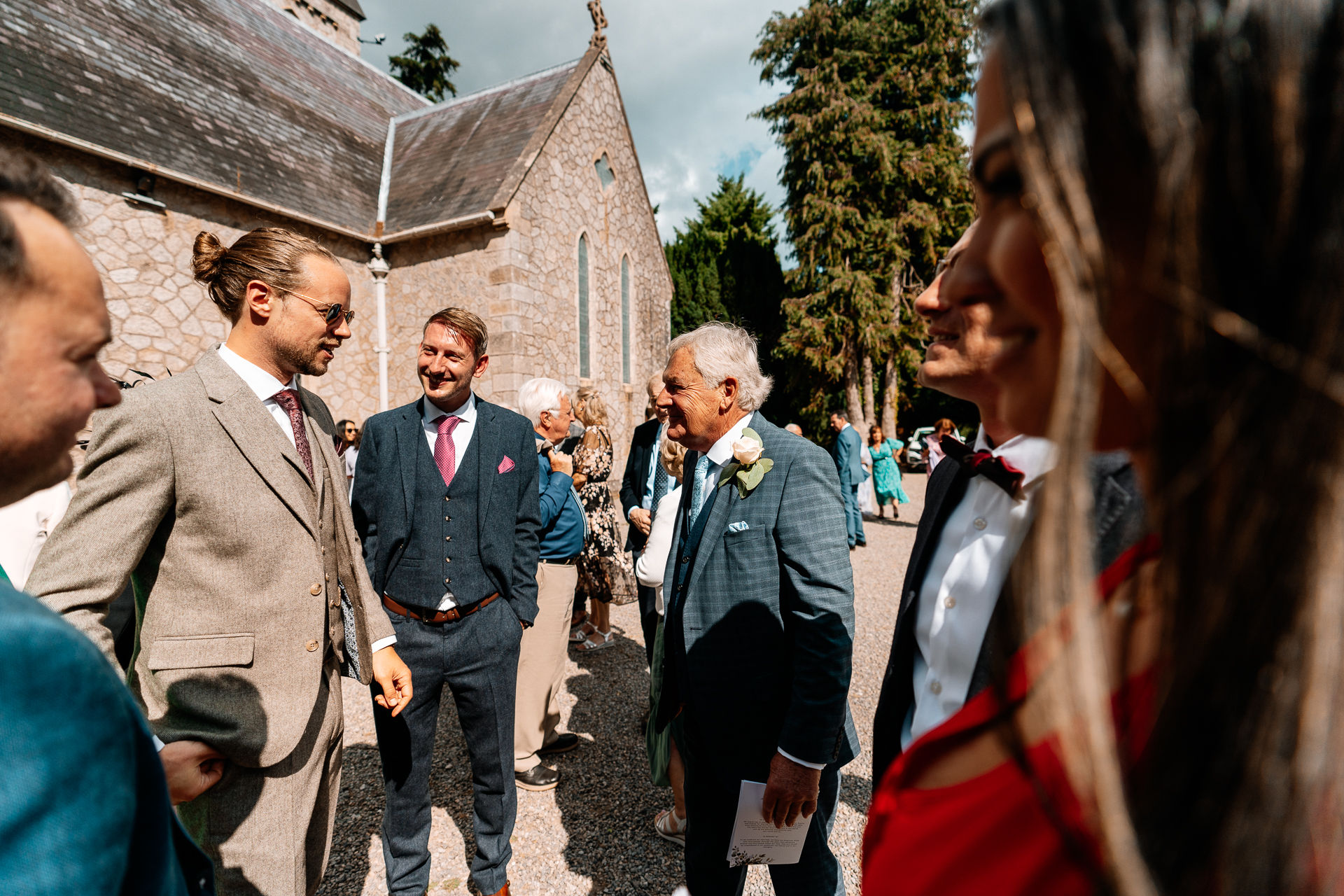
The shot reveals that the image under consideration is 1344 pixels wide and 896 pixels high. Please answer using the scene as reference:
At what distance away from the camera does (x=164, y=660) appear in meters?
1.70

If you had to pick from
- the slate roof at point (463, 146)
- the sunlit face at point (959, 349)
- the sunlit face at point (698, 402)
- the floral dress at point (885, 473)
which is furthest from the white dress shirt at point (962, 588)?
the slate roof at point (463, 146)

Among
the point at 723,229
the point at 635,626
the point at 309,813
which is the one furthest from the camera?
the point at 723,229

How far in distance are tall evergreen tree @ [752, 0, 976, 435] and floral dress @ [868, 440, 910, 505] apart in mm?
7150

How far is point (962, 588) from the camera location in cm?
137

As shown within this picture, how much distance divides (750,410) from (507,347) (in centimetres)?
1002

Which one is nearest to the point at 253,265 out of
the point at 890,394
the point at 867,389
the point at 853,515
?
the point at 853,515

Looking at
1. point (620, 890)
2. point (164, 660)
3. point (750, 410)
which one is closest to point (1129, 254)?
point (750, 410)

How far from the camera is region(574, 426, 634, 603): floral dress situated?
16.8ft

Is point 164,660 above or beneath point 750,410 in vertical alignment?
beneath

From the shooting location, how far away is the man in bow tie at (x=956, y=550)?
132 cm

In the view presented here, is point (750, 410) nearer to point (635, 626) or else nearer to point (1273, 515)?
point (1273, 515)

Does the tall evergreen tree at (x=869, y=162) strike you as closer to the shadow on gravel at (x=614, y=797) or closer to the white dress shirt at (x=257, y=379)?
the shadow on gravel at (x=614, y=797)

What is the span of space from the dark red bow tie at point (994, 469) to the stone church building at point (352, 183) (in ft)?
35.6

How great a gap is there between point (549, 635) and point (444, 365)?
6.40 feet
